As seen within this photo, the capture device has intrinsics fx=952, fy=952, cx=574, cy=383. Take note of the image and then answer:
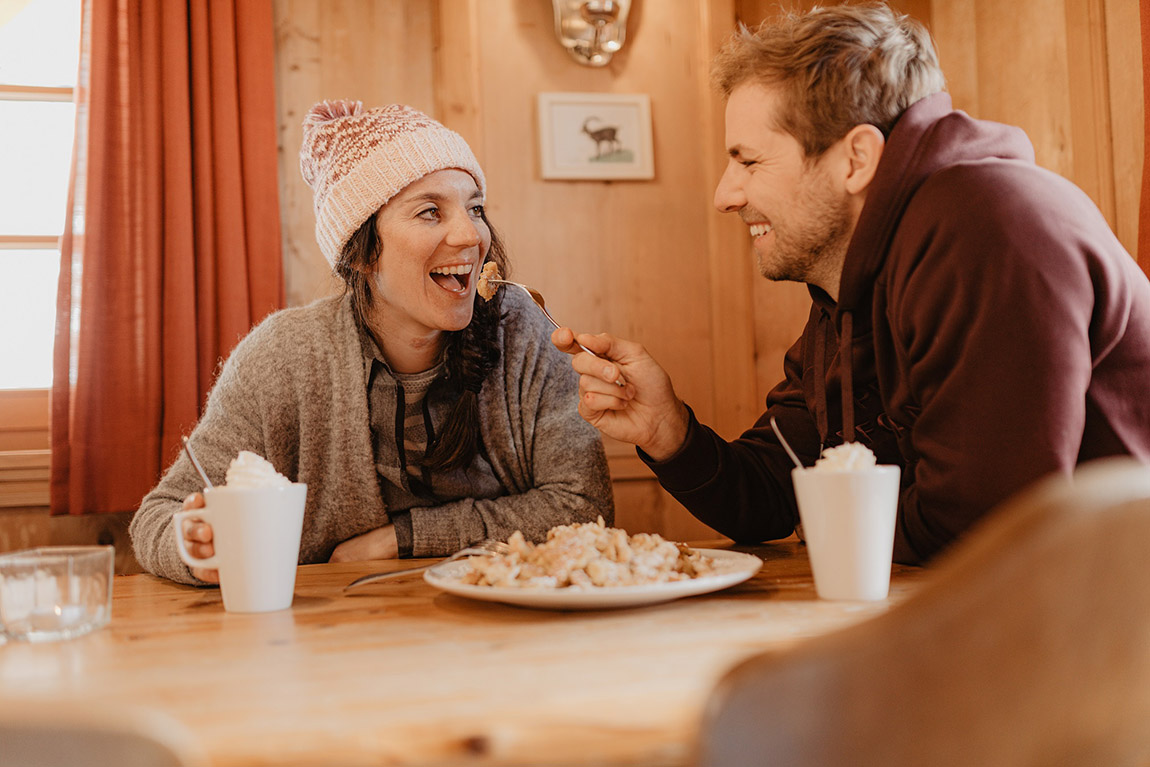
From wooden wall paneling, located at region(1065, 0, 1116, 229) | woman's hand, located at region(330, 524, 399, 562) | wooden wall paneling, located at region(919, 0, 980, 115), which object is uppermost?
wooden wall paneling, located at region(919, 0, 980, 115)

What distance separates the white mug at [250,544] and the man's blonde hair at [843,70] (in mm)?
962

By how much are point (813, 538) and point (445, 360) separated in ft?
3.42

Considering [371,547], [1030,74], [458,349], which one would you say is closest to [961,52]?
[1030,74]

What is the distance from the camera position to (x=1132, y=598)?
0.44m

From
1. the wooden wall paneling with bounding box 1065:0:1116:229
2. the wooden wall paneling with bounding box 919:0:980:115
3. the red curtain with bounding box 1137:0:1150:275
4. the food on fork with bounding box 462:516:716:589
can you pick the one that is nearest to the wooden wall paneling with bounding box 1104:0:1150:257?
the wooden wall paneling with bounding box 1065:0:1116:229

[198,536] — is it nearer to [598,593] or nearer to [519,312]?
[598,593]

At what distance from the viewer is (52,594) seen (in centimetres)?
92

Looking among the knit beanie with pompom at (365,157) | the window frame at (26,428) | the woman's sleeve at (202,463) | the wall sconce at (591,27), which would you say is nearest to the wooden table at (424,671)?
the woman's sleeve at (202,463)

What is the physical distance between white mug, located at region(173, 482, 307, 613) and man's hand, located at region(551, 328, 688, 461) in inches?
22.8

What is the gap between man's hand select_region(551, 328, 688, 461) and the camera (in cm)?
148

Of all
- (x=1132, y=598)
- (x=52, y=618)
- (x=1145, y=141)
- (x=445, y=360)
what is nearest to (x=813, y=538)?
(x=1132, y=598)

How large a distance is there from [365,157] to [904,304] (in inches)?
42.3

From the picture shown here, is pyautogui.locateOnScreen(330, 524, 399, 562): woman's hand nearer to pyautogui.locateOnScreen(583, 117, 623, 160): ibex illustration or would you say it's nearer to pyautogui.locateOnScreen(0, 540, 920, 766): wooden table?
pyautogui.locateOnScreen(0, 540, 920, 766): wooden table

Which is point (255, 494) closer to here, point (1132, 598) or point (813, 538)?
point (813, 538)
